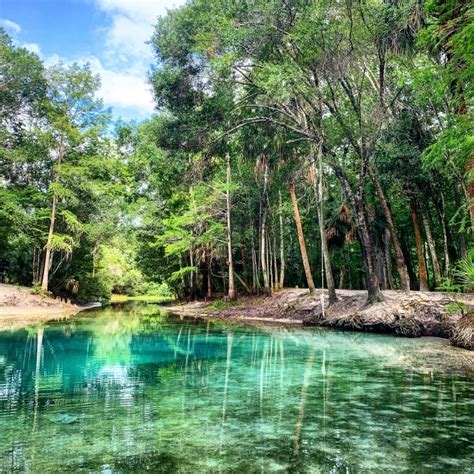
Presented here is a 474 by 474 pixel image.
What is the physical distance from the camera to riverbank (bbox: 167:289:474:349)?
12.7 metres

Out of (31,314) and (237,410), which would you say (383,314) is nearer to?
(237,410)

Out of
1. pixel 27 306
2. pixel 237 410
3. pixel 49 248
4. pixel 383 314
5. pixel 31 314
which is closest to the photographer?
pixel 237 410

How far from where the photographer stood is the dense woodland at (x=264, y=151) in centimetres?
1307

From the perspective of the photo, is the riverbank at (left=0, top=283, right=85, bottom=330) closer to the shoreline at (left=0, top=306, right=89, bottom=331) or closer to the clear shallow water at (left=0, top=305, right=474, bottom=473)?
the shoreline at (left=0, top=306, right=89, bottom=331)

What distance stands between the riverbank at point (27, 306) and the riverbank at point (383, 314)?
33.3ft

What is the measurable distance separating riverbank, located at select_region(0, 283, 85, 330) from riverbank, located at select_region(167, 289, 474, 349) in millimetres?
10155

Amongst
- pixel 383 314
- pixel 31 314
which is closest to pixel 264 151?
pixel 383 314

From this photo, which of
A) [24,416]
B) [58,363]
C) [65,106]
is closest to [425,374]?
[24,416]

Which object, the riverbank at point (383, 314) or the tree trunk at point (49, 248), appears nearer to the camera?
the riverbank at point (383, 314)

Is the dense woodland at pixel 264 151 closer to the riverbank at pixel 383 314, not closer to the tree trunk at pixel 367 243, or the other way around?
the tree trunk at pixel 367 243

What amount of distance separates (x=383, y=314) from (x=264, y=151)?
8406 mm

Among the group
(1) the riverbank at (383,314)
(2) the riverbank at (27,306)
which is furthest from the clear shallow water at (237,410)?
(2) the riverbank at (27,306)

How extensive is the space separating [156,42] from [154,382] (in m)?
13.8

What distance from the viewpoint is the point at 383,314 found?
1455 cm
